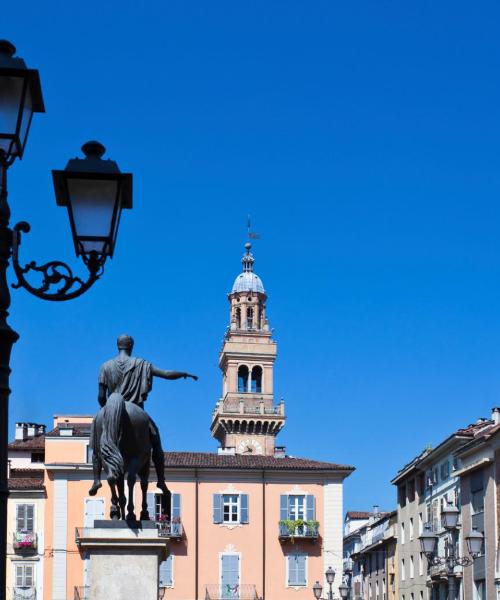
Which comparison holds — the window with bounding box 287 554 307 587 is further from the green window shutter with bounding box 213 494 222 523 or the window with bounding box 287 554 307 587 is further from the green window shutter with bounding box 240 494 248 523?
the green window shutter with bounding box 213 494 222 523

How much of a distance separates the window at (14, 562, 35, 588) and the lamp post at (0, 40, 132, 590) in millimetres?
61246

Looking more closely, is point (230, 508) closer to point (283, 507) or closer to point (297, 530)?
point (283, 507)

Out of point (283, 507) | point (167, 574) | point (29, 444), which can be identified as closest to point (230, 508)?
point (283, 507)

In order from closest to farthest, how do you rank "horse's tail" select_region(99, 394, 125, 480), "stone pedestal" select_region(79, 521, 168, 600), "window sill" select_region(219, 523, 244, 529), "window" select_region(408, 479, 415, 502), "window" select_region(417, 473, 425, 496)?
"stone pedestal" select_region(79, 521, 168, 600), "horse's tail" select_region(99, 394, 125, 480), "window sill" select_region(219, 523, 244, 529), "window" select_region(417, 473, 425, 496), "window" select_region(408, 479, 415, 502)

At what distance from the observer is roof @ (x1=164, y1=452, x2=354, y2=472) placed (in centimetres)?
7231

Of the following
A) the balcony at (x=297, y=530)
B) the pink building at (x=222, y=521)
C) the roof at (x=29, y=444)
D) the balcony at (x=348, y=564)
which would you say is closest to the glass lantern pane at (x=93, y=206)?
the pink building at (x=222, y=521)

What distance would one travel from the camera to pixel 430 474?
243ft

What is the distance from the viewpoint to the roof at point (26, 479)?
69.6 metres

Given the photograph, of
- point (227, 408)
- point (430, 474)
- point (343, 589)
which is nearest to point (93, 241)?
point (343, 589)

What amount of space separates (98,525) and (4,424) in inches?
227

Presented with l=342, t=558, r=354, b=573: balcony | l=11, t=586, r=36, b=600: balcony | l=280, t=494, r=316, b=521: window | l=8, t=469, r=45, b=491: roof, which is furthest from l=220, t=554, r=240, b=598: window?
l=342, t=558, r=354, b=573: balcony

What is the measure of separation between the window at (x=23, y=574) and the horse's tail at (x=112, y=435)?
56172 millimetres

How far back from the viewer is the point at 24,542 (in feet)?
223

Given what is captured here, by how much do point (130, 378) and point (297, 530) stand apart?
189 feet
